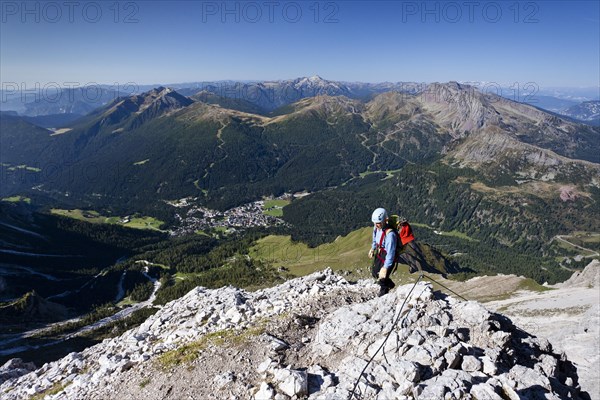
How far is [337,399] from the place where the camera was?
14.6 m

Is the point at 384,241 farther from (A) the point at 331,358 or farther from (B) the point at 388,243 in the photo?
(A) the point at 331,358

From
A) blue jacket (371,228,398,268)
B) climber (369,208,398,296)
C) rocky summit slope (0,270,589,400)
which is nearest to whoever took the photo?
rocky summit slope (0,270,589,400)

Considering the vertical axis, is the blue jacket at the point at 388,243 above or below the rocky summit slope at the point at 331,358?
above

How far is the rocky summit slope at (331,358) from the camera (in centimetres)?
1562

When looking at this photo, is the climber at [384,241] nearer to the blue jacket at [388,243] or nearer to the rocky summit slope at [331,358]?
the blue jacket at [388,243]

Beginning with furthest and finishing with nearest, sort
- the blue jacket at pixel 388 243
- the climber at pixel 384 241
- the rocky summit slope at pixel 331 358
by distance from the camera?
1. the blue jacket at pixel 388 243
2. the climber at pixel 384 241
3. the rocky summit slope at pixel 331 358

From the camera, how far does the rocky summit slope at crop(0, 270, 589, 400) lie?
51.2 ft

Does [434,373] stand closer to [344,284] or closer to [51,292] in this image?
[344,284]

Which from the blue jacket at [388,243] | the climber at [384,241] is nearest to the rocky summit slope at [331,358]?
the climber at [384,241]

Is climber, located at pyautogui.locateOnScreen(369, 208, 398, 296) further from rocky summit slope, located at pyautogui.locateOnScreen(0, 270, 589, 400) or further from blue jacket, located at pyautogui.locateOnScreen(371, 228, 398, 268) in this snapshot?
rocky summit slope, located at pyautogui.locateOnScreen(0, 270, 589, 400)

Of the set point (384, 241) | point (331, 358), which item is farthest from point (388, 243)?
point (331, 358)

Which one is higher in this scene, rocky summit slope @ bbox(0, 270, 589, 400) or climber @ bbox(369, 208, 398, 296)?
climber @ bbox(369, 208, 398, 296)

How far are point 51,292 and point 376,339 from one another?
6793 inches

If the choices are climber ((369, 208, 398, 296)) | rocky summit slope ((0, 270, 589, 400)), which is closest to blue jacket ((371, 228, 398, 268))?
climber ((369, 208, 398, 296))
